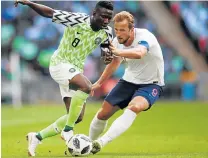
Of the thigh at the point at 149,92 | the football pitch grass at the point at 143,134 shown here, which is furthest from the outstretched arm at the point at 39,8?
the football pitch grass at the point at 143,134

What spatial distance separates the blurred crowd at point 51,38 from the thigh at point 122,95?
58.2 ft

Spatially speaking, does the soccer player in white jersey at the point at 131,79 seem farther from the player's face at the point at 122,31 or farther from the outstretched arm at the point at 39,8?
the outstretched arm at the point at 39,8

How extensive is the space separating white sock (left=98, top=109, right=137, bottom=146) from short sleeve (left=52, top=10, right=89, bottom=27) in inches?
58.4

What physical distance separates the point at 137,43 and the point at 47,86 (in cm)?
1884

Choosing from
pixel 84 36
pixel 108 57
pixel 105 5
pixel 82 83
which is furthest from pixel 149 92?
pixel 105 5

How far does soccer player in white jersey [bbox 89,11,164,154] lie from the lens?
9.53 metres

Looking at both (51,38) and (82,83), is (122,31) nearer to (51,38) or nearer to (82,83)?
(82,83)

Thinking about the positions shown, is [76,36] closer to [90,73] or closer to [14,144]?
[14,144]

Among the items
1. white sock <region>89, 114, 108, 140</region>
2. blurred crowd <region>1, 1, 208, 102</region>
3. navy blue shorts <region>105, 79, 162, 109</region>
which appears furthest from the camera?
blurred crowd <region>1, 1, 208, 102</region>

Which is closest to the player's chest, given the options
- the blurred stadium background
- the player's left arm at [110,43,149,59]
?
the player's left arm at [110,43,149,59]

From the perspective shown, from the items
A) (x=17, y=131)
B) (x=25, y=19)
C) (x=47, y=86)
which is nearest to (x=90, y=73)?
A: (x=47, y=86)

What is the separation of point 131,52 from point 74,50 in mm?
1312

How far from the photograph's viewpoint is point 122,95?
1054 cm

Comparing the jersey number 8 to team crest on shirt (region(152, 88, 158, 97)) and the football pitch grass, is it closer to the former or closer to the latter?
team crest on shirt (region(152, 88, 158, 97))
